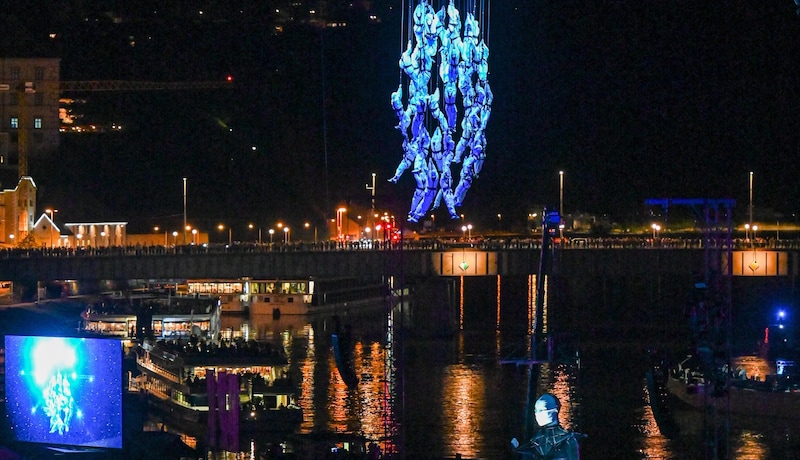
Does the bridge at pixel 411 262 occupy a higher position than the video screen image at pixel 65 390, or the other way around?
the bridge at pixel 411 262

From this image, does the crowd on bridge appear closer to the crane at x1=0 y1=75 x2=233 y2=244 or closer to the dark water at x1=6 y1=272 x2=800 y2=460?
the dark water at x1=6 y1=272 x2=800 y2=460

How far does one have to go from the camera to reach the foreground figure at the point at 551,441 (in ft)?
32.4

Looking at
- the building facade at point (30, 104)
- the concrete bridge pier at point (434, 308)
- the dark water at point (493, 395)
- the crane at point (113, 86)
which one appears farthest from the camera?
Result: the crane at point (113, 86)

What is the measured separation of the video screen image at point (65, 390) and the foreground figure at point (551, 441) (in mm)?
10121

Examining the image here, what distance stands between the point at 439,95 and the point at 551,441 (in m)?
44.6

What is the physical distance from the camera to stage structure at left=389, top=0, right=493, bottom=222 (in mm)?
48062

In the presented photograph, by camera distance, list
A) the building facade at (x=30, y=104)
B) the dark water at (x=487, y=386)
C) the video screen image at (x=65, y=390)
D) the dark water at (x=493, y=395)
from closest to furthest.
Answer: the video screen image at (x=65, y=390), the dark water at (x=493, y=395), the dark water at (x=487, y=386), the building facade at (x=30, y=104)

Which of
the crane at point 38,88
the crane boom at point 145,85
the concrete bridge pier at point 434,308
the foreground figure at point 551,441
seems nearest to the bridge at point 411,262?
the concrete bridge pier at point 434,308

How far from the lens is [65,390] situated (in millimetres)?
19156

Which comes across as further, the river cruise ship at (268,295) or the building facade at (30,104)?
the building facade at (30,104)

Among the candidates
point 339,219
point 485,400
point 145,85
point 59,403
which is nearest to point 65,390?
point 59,403

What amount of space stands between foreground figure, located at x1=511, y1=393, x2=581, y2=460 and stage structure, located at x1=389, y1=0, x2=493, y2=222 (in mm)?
36195

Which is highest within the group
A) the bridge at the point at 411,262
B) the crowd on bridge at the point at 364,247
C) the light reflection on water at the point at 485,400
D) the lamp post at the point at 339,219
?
the lamp post at the point at 339,219

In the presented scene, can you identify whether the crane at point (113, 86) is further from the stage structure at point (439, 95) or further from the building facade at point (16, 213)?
the stage structure at point (439, 95)
